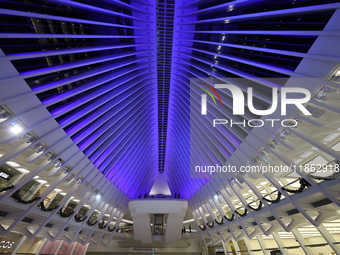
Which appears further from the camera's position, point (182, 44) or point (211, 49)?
point (182, 44)

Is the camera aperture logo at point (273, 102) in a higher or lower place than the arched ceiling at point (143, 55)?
lower

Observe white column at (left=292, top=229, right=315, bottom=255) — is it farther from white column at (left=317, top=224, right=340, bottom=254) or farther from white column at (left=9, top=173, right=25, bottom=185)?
white column at (left=9, top=173, right=25, bottom=185)

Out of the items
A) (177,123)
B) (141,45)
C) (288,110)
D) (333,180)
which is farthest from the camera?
(177,123)

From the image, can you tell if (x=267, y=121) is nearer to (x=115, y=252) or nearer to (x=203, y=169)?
(x=203, y=169)

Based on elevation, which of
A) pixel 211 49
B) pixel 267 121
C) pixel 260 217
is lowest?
pixel 260 217

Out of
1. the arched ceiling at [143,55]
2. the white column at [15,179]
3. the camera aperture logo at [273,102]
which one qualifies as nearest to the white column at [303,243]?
the arched ceiling at [143,55]

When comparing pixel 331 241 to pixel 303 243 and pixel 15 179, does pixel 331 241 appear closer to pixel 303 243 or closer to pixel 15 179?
pixel 303 243

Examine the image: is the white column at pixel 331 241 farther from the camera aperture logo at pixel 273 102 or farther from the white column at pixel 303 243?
the camera aperture logo at pixel 273 102

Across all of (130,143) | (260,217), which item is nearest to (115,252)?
(130,143)

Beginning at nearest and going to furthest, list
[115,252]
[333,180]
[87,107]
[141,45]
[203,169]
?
[333,180]
[87,107]
[141,45]
[203,169]
[115,252]

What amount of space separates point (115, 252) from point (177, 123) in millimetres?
20776

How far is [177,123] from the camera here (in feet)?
67.9

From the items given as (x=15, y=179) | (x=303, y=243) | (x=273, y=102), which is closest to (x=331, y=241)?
(x=303, y=243)

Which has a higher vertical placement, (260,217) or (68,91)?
(68,91)
